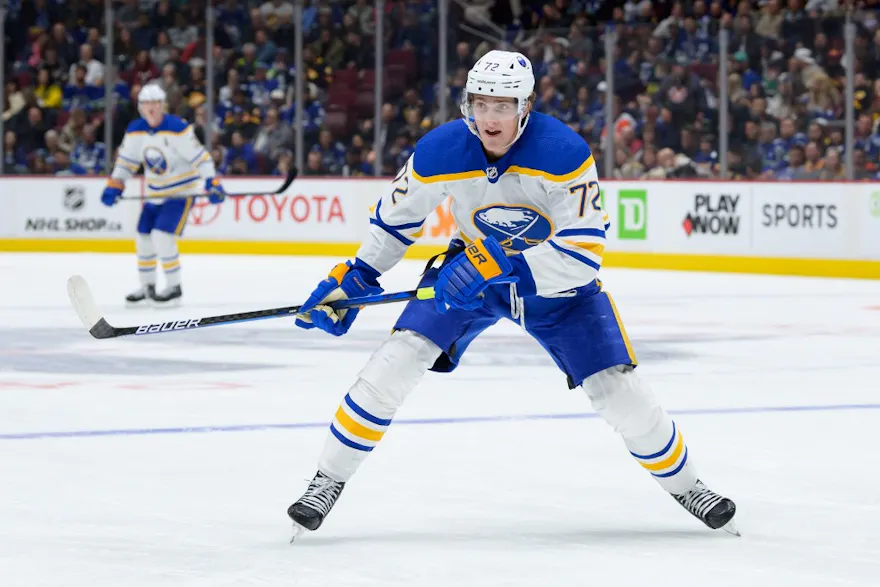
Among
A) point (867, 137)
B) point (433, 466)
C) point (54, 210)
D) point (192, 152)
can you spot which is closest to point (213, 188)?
point (192, 152)

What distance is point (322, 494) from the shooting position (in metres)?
3.38

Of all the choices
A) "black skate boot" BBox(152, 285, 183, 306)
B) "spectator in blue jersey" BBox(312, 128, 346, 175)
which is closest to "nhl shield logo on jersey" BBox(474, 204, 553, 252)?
"black skate boot" BBox(152, 285, 183, 306)

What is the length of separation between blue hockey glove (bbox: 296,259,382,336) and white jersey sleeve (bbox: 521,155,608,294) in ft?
1.22

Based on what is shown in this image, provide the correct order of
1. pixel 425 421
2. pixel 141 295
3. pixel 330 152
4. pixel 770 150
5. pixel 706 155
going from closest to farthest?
pixel 425 421 → pixel 141 295 → pixel 770 150 → pixel 706 155 → pixel 330 152

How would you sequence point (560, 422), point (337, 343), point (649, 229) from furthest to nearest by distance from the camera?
point (649, 229)
point (337, 343)
point (560, 422)

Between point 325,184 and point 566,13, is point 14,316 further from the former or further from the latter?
point 566,13

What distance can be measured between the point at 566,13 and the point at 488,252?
41.2ft

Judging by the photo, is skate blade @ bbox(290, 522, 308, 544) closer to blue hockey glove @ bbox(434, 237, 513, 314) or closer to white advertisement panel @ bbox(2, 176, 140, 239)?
blue hockey glove @ bbox(434, 237, 513, 314)

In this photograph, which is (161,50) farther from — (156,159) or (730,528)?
(730,528)

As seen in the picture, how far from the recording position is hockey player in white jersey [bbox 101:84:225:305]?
32.5ft

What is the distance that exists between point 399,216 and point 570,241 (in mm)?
388

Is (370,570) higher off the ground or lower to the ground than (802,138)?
higher

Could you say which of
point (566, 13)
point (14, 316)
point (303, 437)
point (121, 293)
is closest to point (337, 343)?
point (14, 316)

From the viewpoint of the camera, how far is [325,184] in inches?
559
